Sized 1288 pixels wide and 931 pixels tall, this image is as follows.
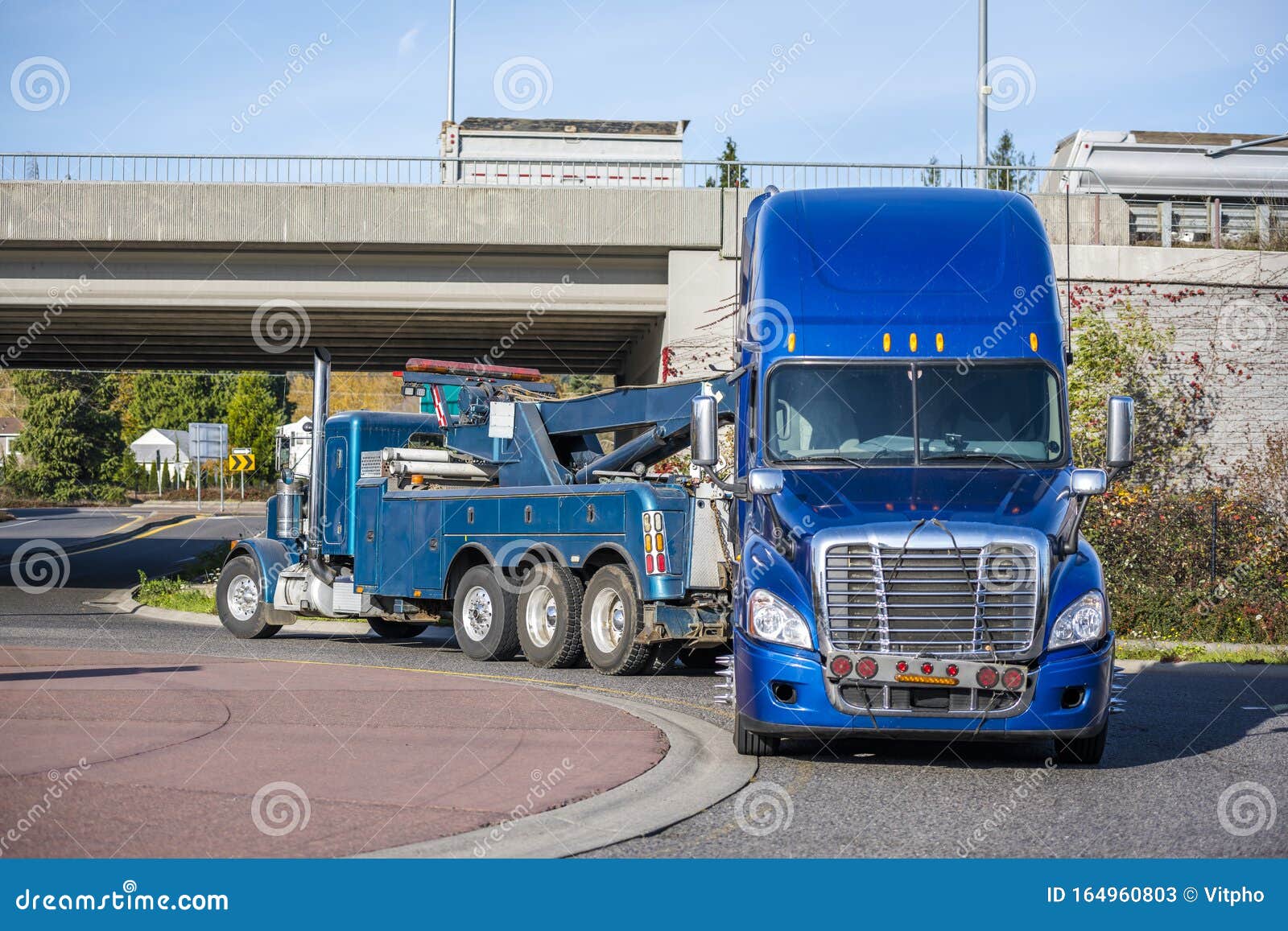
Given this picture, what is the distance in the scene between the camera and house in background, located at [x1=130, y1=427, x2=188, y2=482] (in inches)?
3804

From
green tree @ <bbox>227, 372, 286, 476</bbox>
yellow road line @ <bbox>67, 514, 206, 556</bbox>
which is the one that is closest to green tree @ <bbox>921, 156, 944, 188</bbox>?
yellow road line @ <bbox>67, 514, 206, 556</bbox>

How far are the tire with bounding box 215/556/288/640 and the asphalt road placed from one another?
200 inches

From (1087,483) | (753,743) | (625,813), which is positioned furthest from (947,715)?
(625,813)

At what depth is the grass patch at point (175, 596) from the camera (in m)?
24.2

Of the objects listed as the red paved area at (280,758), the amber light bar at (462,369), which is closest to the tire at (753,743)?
the red paved area at (280,758)

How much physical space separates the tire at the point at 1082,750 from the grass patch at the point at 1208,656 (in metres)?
8.74

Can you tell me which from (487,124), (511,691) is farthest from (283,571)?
(487,124)

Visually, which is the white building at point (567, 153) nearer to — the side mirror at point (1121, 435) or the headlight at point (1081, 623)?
the side mirror at point (1121, 435)

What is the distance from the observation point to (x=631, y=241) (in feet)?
Result: 83.3

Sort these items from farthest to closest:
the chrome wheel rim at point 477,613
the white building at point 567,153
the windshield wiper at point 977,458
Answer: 1. the white building at point 567,153
2. the chrome wheel rim at point 477,613
3. the windshield wiper at point 977,458

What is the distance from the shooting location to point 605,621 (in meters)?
14.2

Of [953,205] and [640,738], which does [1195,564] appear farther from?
[640,738]

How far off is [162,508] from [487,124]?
52438 millimetres

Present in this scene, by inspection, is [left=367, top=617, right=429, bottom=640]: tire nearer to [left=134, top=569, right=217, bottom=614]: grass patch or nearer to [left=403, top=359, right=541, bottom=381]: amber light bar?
[left=403, top=359, right=541, bottom=381]: amber light bar
